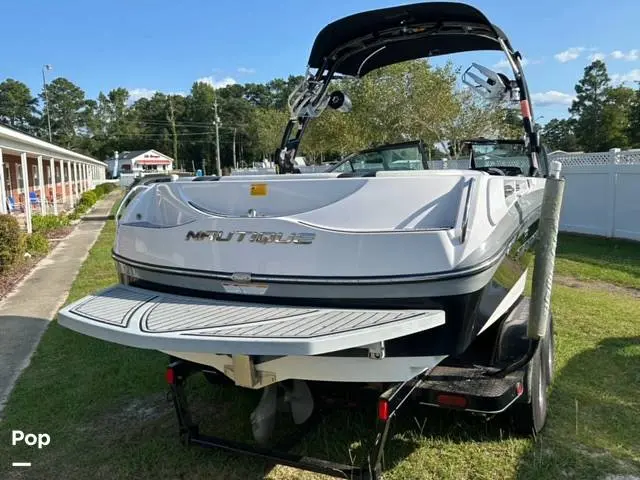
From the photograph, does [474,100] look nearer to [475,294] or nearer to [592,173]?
[592,173]

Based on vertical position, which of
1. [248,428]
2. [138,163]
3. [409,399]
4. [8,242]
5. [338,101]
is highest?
[138,163]

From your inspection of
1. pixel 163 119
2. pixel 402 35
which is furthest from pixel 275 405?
pixel 163 119

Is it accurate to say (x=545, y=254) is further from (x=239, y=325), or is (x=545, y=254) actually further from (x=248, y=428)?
(x=248, y=428)

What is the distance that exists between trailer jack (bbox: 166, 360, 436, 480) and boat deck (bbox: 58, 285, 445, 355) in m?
0.43

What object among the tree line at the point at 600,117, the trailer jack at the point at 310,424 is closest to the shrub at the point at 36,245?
the trailer jack at the point at 310,424

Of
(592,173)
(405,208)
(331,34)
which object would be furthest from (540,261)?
(592,173)

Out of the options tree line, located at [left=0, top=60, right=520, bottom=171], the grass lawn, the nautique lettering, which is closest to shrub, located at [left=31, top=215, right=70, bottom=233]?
the grass lawn

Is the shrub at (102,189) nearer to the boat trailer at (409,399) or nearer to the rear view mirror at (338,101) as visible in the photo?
the rear view mirror at (338,101)

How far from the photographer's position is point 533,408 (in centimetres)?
316

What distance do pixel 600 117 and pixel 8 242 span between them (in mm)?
59570

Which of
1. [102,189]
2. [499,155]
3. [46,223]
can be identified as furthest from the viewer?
[102,189]

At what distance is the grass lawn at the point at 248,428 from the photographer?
121 inches

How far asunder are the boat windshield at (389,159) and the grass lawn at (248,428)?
6.93 feet

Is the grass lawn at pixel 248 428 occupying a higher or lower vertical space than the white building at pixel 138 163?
lower
